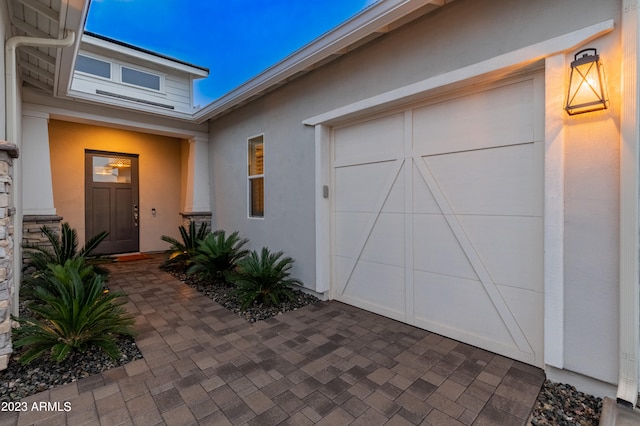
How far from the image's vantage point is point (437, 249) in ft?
9.74

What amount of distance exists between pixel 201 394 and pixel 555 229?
106 inches

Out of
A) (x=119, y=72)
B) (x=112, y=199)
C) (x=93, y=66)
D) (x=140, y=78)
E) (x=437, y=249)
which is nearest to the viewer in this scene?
(x=437, y=249)

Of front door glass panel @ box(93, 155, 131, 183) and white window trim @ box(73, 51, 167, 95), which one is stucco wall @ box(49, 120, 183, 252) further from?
white window trim @ box(73, 51, 167, 95)

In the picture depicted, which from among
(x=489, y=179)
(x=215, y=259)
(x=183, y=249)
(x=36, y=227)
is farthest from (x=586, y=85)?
(x=36, y=227)

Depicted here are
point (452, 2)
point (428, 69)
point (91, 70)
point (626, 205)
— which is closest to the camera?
point (626, 205)

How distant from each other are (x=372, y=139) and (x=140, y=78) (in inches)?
240

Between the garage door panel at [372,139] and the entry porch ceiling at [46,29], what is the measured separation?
2777 mm

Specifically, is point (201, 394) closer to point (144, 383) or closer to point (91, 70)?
point (144, 383)

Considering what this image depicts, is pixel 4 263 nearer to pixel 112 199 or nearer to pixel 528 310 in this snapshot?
pixel 528 310

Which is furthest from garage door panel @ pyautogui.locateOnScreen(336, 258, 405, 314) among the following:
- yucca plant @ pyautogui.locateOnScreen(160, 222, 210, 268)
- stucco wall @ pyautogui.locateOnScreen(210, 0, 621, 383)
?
yucca plant @ pyautogui.locateOnScreen(160, 222, 210, 268)

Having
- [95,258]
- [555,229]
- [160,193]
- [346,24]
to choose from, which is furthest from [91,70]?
[555,229]

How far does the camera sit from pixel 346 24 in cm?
306

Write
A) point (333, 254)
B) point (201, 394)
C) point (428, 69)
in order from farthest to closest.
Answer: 1. point (333, 254)
2. point (428, 69)
3. point (201, 394)

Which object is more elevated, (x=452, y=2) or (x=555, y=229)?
(x=452, y=2)
